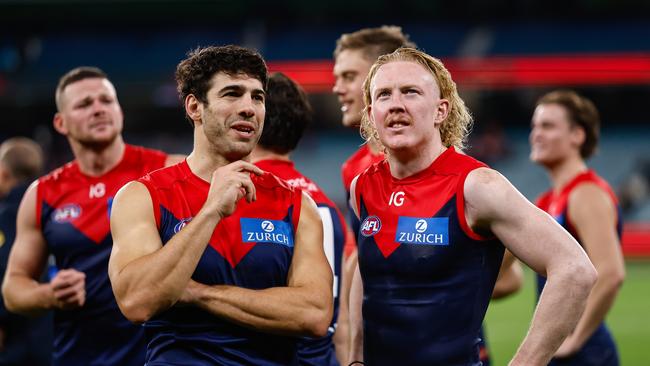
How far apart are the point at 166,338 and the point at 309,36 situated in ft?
78.4

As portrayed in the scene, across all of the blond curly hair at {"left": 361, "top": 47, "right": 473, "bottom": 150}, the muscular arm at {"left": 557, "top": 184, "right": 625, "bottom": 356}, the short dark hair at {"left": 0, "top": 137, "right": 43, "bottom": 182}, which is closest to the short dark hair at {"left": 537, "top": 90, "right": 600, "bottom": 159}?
the muscular arm at {"left": 557, "top": 184, "right": 625, "bottom": 356}

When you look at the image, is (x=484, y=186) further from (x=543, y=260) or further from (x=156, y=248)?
(x=156, y=248)

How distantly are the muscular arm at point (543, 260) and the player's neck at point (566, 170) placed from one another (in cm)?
256

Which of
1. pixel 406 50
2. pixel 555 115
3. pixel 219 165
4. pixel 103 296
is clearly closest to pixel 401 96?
pixel 406 50

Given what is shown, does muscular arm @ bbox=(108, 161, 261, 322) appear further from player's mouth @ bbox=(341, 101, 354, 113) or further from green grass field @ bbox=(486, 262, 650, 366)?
green grass field @ bbox=(486, 262, 650, 366)

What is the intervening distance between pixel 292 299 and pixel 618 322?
1005cm

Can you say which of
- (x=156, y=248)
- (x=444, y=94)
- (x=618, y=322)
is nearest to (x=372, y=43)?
(x=444, y=94)

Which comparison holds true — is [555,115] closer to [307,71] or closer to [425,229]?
[425,229]

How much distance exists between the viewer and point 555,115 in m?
6.20

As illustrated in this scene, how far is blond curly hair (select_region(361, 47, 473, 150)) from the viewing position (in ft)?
12.9

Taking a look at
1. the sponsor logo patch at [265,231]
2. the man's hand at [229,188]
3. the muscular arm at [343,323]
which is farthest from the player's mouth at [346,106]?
the man's hand at [229,188]

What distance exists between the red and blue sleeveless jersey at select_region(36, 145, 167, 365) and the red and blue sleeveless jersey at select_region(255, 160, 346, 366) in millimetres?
937

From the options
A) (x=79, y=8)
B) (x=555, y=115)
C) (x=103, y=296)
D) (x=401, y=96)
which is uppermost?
(x=79, y=8)

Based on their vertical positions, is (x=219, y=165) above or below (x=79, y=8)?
below
